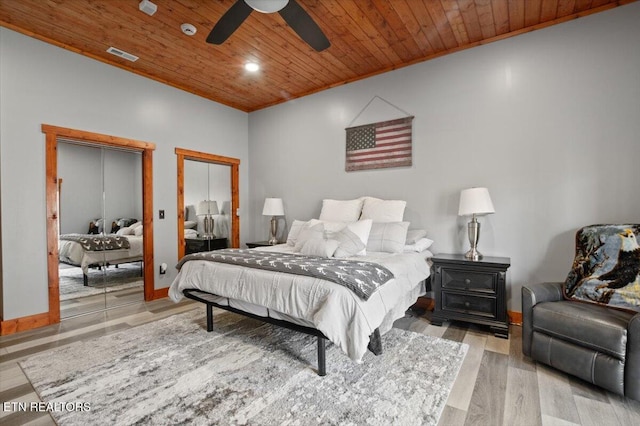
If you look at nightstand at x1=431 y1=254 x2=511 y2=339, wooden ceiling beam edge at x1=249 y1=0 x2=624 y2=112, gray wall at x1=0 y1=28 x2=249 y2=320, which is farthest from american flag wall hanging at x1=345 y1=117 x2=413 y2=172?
gray wall at x1=0 y1=28 x2=249 y2=320

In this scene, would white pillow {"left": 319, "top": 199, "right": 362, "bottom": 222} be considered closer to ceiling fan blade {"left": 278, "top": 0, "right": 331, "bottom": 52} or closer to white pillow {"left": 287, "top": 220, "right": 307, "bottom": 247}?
white pillow {"left": 287, "top": 220, "right": 307, "bottom": 247}

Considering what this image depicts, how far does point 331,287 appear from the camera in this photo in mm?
2045

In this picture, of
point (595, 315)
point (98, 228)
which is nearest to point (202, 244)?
point (98, 228)

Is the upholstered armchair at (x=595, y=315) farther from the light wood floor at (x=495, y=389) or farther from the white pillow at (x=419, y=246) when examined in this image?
the white pillow at (x=419, y=246)

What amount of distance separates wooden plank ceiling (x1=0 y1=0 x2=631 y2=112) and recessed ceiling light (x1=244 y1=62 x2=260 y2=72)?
0.27ft

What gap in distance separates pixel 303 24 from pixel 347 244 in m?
1.95

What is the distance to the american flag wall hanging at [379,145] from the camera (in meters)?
3.87

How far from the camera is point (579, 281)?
94.2 inches

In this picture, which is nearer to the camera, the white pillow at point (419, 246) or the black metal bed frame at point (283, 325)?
the black metal bed frame at point (283, 325)

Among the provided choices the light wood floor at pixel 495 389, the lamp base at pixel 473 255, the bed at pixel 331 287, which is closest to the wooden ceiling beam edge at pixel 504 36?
the bed at pixel 331 287

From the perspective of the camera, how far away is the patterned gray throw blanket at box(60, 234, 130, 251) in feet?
11.7

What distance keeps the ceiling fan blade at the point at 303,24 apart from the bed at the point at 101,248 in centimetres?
323

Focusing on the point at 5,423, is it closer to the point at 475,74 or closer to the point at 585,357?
the point at 585,357

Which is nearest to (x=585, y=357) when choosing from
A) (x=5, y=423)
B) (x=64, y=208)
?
(x=5, y=423)
